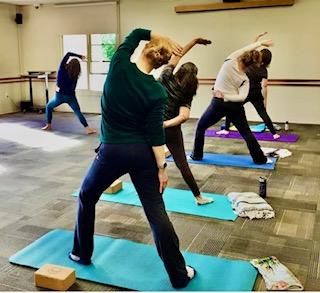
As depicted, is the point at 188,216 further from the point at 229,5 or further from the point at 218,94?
the point at 229,5

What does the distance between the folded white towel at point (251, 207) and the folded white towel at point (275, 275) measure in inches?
30.0

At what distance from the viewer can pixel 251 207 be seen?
136 inches

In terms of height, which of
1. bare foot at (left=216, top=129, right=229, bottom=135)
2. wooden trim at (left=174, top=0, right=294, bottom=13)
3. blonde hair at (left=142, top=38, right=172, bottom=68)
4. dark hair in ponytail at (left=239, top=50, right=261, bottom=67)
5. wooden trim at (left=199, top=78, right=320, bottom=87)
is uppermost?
wooden trim at (left=174, top=0, right=294, bottom=13)

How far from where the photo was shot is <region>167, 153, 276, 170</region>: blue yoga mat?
499 cm

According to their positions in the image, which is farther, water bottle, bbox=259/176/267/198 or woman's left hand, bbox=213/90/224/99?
woman's left hand, bbox=213/90/224/99

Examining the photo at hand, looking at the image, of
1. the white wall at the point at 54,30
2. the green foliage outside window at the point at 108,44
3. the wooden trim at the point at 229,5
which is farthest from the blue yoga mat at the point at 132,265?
the white wall at the point at 54,30

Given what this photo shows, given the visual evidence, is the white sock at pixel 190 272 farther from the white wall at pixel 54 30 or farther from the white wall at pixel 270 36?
the white wall at pixel 54 30

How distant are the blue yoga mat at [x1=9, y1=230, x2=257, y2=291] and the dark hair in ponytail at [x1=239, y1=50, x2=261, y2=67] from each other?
256 centimetres

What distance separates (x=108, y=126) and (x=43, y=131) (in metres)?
5.52

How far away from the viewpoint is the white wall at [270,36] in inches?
308

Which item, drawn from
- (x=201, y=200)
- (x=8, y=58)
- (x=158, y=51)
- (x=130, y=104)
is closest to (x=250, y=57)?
(x=201, y=200)

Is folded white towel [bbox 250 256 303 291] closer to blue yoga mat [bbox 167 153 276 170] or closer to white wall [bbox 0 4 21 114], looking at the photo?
blue yoga mat [bbox 167 153 276 170]

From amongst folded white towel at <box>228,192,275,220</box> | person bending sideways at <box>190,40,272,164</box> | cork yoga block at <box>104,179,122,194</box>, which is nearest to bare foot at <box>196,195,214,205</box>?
folded white towel at <box>228,192,275,220</box>

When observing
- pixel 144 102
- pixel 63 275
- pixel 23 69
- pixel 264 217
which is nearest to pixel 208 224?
pixel 264 217
